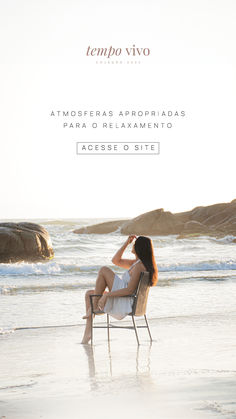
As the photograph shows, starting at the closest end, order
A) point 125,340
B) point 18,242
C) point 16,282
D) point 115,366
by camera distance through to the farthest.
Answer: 1. point 115,366
2. point 125,340
3. point 16,282
4. point 18,242

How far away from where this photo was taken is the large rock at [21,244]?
59.8 feet

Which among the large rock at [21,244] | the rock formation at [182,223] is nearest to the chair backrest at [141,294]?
the large rock at [21,244]

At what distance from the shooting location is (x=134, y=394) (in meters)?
4.12

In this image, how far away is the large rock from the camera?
59.8ft

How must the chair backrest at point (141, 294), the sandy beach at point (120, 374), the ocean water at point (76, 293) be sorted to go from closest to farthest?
1. the sandy beach at point (120, 374)
2. the chair backrest at point (141, 294)
3. the ocean water at point (76, 293)

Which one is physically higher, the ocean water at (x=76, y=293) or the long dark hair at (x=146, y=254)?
the long dark hair at (x=146, y=254)

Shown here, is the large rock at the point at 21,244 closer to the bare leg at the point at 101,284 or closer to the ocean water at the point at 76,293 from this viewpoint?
the ocean water at the point at 76,293

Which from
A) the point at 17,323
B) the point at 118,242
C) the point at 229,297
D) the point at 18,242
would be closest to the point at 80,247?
the point at 118,242

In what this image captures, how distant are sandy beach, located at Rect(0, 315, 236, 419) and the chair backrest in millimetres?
396

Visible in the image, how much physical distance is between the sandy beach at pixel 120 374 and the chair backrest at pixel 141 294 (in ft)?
1.30

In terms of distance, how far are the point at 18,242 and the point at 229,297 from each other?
9.30 metres

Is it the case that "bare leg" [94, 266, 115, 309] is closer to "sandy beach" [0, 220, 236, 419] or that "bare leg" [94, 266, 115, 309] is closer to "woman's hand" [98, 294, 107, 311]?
"woman's hand" [98, 294, 107, 311]

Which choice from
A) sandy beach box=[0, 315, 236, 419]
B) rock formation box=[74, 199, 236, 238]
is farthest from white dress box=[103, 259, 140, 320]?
rock formation box=[74, 199, 236, 238]

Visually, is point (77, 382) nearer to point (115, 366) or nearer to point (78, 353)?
point (115, 366)
